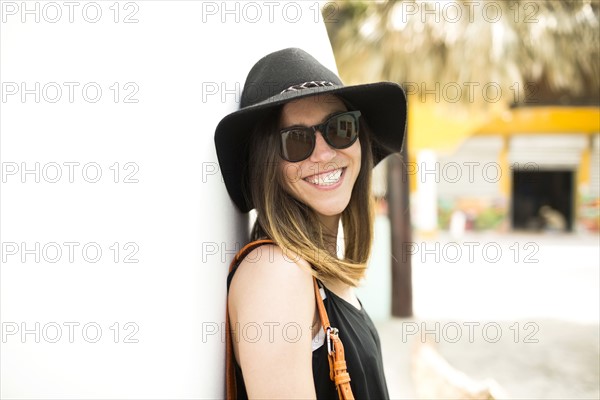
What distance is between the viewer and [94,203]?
1081mm

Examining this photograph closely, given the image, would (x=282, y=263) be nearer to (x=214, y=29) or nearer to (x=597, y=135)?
(x=214, y=29)

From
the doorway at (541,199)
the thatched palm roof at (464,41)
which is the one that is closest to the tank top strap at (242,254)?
the thatched palm roof at (464,41)

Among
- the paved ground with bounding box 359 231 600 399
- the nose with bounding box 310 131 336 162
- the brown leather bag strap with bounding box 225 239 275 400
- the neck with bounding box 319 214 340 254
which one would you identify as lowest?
the paved ground with bounding box 359 231 600 399

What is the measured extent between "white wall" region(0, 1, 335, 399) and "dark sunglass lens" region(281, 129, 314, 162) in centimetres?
33

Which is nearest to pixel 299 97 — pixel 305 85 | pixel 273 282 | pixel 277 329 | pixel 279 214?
pixel 305 85

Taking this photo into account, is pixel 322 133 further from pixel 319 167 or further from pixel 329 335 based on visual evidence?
pixel 329 335

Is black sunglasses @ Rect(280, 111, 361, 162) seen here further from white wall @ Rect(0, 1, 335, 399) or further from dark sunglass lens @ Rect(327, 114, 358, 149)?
white wall @ Rect(0, 1, 335, 399)

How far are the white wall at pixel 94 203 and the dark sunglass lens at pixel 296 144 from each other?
334mm

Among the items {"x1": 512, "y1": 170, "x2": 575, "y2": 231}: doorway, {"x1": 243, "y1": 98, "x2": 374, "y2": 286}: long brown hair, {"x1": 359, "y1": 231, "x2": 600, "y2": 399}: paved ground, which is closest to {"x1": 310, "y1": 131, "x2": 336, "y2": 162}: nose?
{"x1": 243, "y1": 98, "x2": 374, "y2": 286}: long brown hair

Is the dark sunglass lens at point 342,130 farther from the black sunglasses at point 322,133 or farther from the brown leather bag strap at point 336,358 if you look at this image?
the brown leather bag strap at point 336,358

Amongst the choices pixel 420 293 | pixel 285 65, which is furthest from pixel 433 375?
pixel 420 293

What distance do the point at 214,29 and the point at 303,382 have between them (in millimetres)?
893

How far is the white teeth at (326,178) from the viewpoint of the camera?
150cm

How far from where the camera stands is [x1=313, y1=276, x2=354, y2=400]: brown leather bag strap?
129 centimetres
